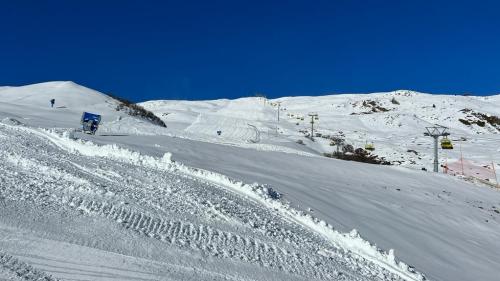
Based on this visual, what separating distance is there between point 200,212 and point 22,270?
3922mm

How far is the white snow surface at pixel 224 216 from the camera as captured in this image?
6070 millimetres

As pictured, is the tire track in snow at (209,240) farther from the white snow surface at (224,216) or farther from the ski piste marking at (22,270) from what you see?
the ski piste marking at (22,270)

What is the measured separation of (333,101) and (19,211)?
8419cm

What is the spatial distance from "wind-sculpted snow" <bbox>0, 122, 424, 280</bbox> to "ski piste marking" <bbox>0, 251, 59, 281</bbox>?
1.88 m

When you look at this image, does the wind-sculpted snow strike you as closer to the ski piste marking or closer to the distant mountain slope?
the ski piste marking

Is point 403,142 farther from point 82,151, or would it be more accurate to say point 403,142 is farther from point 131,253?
point 131,253

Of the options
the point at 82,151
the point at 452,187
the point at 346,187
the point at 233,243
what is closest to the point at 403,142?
the point at 452,187

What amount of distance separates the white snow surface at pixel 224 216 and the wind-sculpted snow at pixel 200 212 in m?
0.03

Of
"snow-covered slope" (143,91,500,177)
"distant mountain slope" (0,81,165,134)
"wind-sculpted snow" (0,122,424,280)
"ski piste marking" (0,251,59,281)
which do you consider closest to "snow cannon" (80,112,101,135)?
"distant mountain slope" (0,81,165,134)

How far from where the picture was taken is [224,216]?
8.74 meters

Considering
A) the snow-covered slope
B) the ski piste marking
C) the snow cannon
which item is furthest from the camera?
the snow-covered slope

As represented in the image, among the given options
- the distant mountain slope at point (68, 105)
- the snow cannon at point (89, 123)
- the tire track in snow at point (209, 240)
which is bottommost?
the tire track in snow at point (209, 240)

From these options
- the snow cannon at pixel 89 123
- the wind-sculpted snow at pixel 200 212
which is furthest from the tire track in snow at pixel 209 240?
the snow cannon at pixel 89 123

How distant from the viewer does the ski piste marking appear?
16.2ft
